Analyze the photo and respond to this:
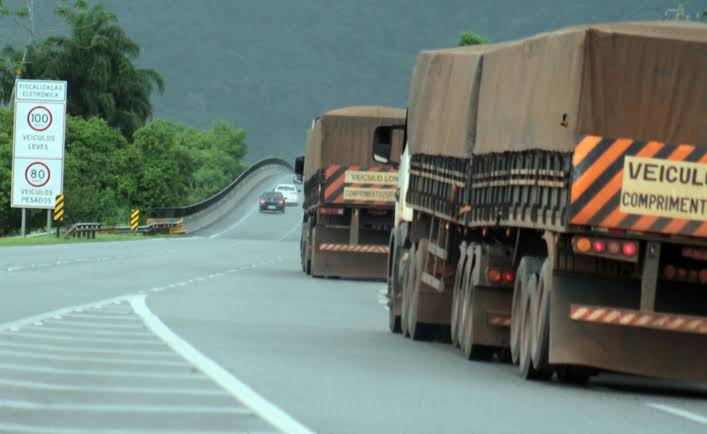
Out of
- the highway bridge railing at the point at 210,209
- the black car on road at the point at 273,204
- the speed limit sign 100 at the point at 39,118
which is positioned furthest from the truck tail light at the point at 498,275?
the black car on road at the point at 273,204

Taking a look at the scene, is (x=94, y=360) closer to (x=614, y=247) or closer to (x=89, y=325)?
(x=614, y=247)

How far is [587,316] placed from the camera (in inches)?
603

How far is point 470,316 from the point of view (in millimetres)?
19016

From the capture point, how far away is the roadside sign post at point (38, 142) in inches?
2869

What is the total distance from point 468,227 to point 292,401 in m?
7.38

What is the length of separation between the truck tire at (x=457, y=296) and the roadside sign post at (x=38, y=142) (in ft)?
173

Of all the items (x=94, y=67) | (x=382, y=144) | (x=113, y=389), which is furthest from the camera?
(x=94, y=67)

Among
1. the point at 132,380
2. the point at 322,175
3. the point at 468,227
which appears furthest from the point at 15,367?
the point at 322,175

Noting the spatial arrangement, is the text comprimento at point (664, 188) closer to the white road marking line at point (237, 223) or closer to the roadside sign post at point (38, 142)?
the roadside sign post at point (38, 142)

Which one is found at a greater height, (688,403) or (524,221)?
(524,221)

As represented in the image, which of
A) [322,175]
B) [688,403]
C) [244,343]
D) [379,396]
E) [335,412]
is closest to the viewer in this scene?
A: [335,412]

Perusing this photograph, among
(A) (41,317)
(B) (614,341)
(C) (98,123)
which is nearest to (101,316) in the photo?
(A) (41,317)

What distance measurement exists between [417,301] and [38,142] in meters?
53.1

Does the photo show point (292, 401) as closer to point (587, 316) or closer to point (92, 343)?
point (587, 316)
